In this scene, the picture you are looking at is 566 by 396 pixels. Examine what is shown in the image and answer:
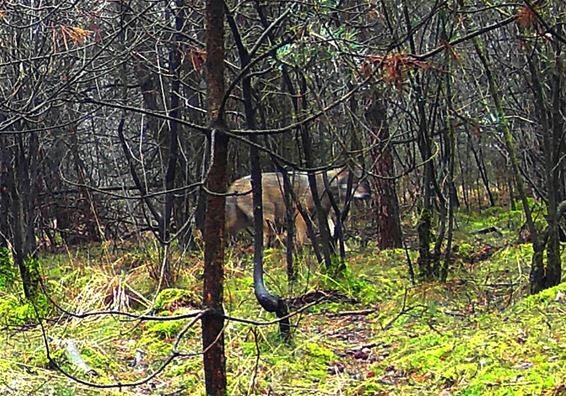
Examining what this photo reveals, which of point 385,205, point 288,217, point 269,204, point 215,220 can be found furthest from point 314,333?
point 269,204

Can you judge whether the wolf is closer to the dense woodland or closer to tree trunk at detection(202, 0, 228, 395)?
the dense woodland

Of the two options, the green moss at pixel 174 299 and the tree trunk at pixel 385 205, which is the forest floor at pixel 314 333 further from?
the tree trunk at pixel 385 205

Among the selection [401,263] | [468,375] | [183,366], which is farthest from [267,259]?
[468,375]

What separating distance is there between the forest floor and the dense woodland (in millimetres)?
23

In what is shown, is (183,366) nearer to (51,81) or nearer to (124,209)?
(51,81)

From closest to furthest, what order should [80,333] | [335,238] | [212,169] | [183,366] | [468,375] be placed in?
[212,169], [468,375], [183,366], [80,333], [335,238]

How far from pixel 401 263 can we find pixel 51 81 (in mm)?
4299

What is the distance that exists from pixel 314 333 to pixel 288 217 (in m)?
1.55

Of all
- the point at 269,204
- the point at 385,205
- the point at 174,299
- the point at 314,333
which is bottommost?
the point at 314,333

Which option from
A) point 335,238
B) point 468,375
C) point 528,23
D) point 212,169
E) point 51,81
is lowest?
point 468,375

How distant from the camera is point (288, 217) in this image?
720 centimetres

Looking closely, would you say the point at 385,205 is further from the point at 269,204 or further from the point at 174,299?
the point at 174,299

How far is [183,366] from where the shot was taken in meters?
5.01

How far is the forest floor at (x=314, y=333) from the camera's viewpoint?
4402 millimetres
